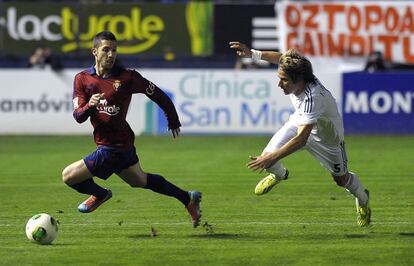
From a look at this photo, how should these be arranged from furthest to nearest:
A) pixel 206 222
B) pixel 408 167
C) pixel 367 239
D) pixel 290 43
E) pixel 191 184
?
pixel 290 43
pixel 408 167
pixel 191 184
pixel 206 222
pixel 367 239

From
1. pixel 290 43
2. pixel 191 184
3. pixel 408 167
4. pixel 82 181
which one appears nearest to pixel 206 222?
pixel 82 181

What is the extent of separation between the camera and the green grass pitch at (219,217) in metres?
10.1

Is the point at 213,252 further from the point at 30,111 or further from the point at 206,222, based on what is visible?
the point at 30,111

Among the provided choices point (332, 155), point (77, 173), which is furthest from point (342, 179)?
point (77, 173)

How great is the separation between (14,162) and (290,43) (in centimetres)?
1294

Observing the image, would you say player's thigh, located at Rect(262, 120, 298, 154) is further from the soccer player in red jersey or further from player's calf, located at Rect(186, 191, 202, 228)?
the soccer player in red jersey

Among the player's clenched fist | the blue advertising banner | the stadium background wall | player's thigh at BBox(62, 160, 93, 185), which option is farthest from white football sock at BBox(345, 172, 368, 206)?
the blue advertising banner

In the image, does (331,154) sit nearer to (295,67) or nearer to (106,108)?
(295,67)

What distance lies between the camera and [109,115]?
1146 centimetres

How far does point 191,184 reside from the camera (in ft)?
55.6

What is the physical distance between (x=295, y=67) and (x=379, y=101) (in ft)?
52.8

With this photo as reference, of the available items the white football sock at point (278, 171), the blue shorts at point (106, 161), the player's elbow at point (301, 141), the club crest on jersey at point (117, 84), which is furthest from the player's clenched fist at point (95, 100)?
the white football sock at point (278, 171)

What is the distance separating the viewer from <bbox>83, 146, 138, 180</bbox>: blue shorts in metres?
11.5

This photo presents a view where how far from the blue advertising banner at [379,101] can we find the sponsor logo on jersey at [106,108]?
52.7 feet
